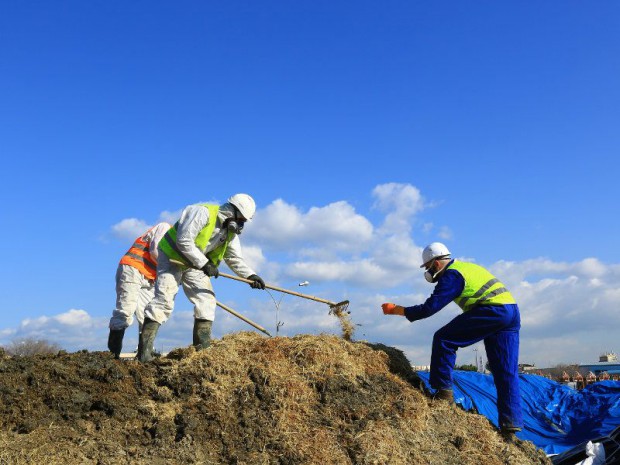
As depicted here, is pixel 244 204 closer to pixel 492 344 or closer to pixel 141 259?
pixel 141 259

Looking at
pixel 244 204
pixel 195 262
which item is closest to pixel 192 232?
pixel 195 262

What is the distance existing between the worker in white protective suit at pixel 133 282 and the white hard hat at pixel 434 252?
11.0ft

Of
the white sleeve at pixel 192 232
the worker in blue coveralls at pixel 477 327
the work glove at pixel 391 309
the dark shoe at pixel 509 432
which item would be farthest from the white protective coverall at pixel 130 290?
the dark shoe at pixel 509 432

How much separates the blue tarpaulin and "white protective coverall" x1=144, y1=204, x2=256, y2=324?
3336mm

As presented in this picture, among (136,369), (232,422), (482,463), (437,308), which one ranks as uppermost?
(437,308)

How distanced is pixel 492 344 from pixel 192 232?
339cm

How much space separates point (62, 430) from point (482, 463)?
3.63 metres

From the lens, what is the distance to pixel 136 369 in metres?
5.75

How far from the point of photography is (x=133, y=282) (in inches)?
304

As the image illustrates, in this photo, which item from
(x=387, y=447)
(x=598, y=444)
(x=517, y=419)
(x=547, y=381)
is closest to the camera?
(x=387, y=447)

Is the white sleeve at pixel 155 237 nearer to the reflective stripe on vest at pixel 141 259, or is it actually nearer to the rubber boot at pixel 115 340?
the reflective stripe on vest at pixel 141 259

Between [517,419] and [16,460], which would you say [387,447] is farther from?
[16,460]

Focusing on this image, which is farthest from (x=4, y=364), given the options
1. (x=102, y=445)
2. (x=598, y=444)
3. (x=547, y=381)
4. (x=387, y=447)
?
(x=547, y=381)

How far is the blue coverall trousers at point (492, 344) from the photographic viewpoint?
6.29 m
